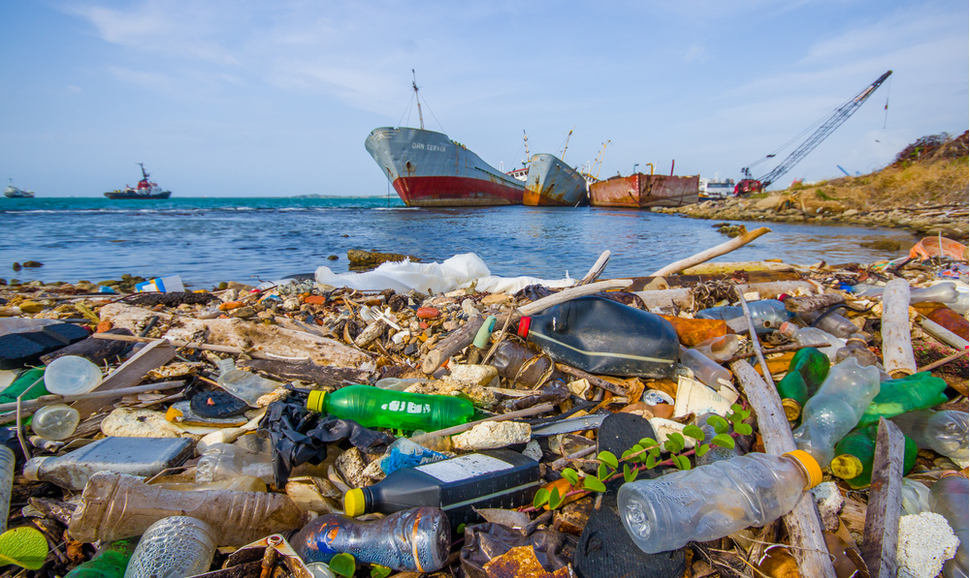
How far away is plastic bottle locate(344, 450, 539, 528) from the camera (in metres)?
1.05

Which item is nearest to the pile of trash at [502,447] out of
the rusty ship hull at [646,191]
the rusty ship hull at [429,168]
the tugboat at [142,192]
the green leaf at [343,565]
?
the green leaf at [343,565]

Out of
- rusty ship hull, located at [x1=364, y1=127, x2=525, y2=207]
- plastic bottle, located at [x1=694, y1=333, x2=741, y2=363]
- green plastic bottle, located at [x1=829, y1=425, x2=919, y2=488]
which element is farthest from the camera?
rusty ship hull, located at [x1=364, y1=127, x2=525, y2=207]

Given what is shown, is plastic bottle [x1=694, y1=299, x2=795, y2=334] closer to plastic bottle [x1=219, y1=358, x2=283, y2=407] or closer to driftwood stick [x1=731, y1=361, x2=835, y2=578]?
driftwood stick [x1=731, y1=361, x2=835, y2=578]

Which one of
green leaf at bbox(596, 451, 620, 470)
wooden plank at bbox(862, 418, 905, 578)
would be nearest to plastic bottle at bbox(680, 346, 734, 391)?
wooden plank at bbox(862, 418, 905, 578)

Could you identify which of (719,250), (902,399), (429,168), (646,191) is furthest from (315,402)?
(646,191)

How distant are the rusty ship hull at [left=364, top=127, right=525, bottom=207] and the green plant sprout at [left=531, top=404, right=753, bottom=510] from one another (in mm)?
24947

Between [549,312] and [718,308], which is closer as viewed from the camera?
[549,312]

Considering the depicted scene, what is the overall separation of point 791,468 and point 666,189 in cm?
3425

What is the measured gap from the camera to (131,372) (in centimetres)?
175

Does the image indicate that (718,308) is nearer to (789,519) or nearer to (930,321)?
(930,321)

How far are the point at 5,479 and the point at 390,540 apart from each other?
46.7 inches

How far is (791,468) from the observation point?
41.9 inches

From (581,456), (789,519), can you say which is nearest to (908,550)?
(789,519)

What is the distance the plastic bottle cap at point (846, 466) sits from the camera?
45.4 inches
